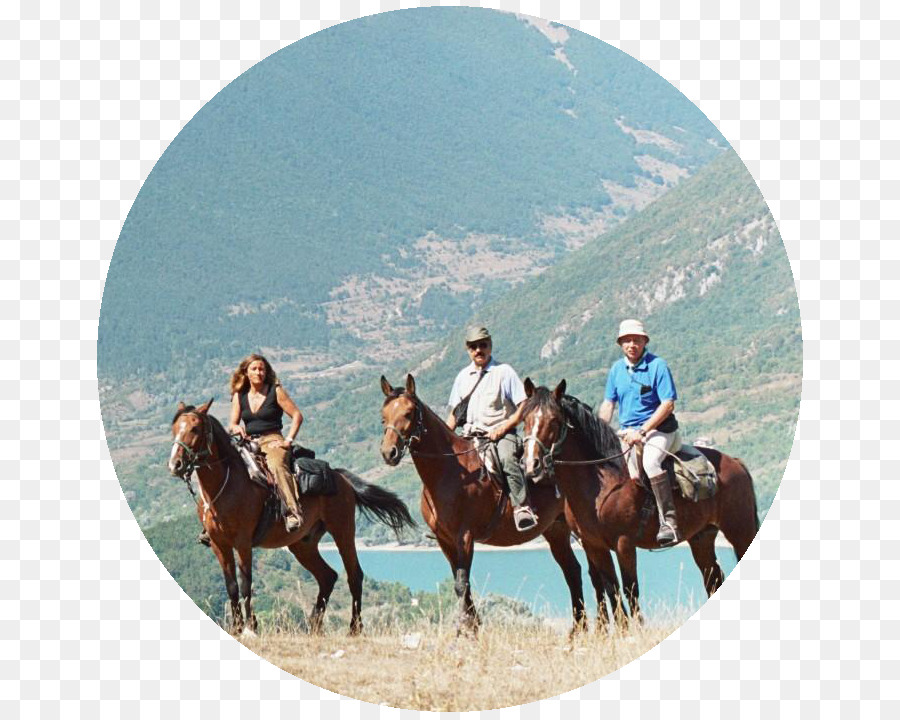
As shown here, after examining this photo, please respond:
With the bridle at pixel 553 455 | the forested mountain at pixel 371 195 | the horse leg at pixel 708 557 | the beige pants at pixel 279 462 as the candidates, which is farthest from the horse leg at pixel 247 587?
the forested mountain at pixel 371 195

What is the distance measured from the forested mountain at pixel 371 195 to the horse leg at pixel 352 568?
4369cm

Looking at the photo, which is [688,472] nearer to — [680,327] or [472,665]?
[472,665]

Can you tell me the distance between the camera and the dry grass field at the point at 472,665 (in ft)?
48.5

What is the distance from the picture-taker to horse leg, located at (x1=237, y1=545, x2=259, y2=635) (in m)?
16.1

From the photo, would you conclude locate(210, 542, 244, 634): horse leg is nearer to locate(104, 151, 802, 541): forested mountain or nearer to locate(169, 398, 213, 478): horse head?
locate(169, 398, 213, 478): horse head

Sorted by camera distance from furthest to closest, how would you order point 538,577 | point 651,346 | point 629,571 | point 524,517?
point 651,346, point 538,577, point 524,517, point 629,571

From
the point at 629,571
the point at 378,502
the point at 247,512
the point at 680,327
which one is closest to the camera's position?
the point at 629,571

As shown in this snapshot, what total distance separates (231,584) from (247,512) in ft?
2.73

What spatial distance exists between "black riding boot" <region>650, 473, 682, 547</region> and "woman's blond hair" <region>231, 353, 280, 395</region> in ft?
14.6

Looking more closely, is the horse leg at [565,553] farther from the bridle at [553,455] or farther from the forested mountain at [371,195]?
the forested mountain at [371,195]

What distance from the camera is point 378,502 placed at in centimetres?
1820

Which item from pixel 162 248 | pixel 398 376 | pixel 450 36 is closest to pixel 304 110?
pixel 162 248

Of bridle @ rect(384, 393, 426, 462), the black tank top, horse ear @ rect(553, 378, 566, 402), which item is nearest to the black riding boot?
horse ear @ rect(553, 378, 566, 402)

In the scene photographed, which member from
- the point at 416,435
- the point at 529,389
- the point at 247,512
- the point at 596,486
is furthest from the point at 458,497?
the point at 247,512
